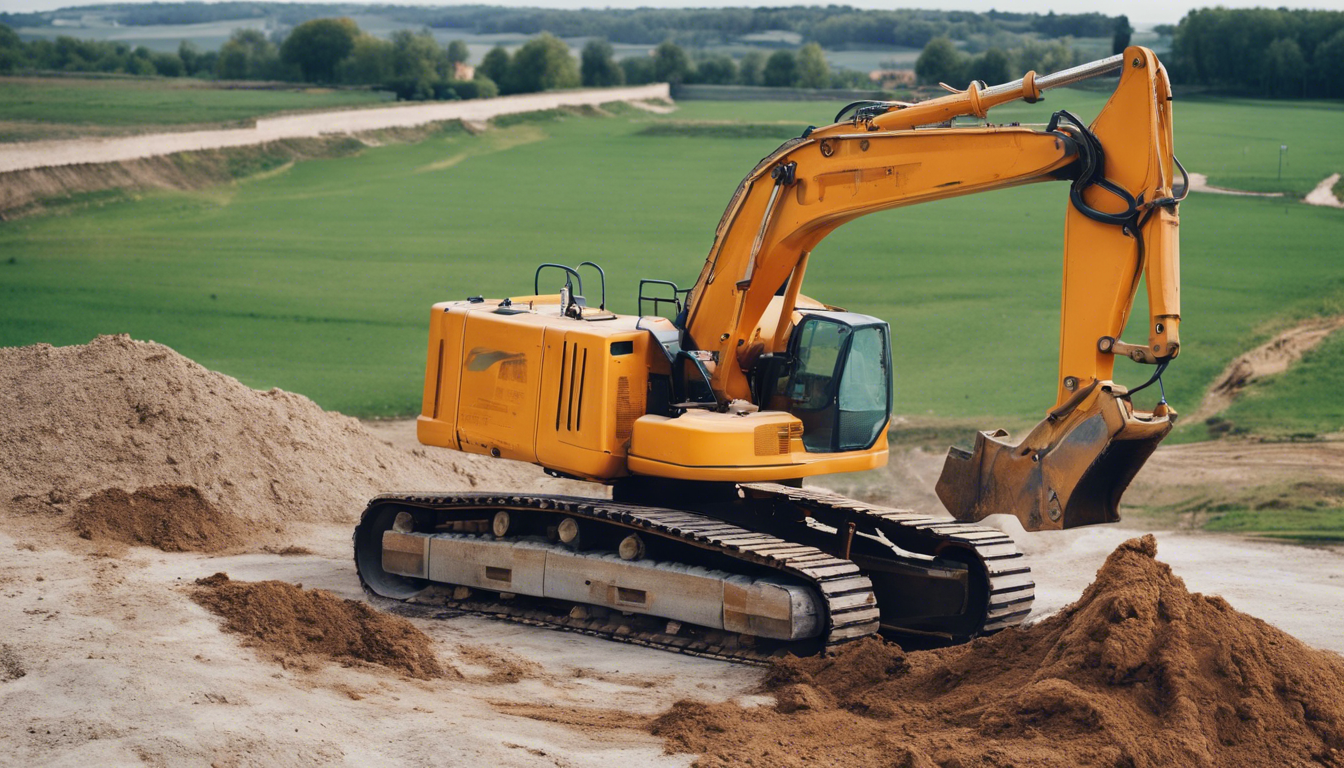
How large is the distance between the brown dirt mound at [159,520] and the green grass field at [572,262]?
19.3ft

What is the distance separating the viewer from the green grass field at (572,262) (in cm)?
2175

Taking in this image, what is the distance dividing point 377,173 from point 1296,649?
4016 cm

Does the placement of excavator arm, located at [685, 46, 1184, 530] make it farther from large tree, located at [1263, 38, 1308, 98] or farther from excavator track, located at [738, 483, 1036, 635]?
large tree, located at [1263, 38, 1308, 98]

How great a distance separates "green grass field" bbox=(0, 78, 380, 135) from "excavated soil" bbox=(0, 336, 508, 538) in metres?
29.1

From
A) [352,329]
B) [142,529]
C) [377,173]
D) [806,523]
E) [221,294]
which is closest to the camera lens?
[806,523]

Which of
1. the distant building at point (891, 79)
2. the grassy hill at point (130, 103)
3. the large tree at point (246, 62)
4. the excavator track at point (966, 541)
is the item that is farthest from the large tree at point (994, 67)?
the large tree at point (246, 62)

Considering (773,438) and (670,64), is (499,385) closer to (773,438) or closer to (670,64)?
(773,438)

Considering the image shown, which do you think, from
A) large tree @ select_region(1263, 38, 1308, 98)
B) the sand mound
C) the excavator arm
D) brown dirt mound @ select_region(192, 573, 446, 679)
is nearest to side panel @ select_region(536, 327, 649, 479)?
brown dirt mound @ select_region(192, 573, 446, 679)

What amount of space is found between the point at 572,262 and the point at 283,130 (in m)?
18.9

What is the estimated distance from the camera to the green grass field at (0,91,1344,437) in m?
21.8

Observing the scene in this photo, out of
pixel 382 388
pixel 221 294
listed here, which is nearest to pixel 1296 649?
pixel 382 388

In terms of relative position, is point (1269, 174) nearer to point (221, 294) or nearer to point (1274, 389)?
point (1274, 389)

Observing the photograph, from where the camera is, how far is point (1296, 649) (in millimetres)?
8258

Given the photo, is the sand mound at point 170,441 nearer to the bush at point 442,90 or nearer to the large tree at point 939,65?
the large tree at point 939,65
